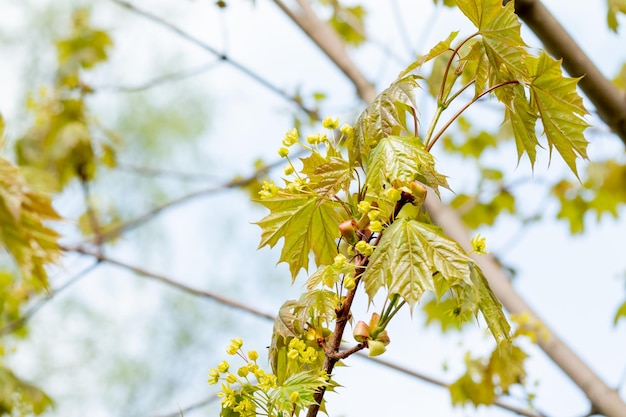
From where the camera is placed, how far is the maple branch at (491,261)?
1068 millimetres

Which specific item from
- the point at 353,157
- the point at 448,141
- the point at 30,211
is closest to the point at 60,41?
the point at 448,141

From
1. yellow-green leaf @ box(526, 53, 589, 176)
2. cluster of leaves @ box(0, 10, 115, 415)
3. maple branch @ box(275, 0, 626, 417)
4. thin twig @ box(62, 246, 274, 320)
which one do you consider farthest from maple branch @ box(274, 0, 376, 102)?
yellow-green leaf @ box(526, 53, 589, 176)

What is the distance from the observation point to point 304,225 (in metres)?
0.59

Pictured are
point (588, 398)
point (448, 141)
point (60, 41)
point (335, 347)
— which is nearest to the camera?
point (335, 347)

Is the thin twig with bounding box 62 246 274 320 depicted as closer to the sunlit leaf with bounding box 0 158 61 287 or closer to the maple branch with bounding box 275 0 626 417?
the maple branch with bounding box 275 0 626 417

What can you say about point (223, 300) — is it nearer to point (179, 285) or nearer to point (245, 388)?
point (179, 285)

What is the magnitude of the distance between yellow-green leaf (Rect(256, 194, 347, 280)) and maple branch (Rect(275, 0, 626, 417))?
54 cm

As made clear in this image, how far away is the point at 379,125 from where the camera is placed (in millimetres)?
542

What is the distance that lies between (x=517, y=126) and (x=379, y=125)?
0.40ft

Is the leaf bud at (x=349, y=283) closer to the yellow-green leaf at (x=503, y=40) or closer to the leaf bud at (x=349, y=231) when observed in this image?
the leaf bud at (x=349, y=231)

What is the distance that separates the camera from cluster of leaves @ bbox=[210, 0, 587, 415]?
490 mm

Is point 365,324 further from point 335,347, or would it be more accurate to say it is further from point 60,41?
point 60,41

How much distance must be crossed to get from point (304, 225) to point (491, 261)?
990mm

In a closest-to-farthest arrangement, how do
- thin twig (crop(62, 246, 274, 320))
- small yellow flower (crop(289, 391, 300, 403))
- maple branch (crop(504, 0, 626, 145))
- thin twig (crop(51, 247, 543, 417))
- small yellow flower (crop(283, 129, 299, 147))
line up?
small yellow flower (crop(289, 391, 300, 403))
small yellow flower (crop(283, 129, 299, 147))
maple branch (crop(504, 0, 626, 145))
thin twig (crop(51, 247, 543, 417))
thin twig (crop(62, 246, 274, 320))
